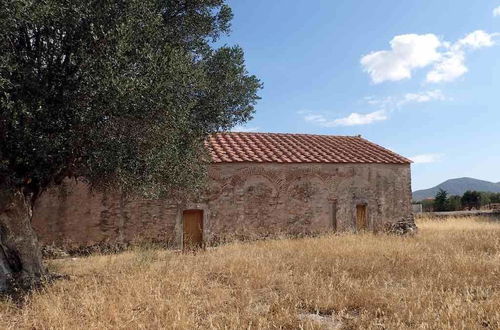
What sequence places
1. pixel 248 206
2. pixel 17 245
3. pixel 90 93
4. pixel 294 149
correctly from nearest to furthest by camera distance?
pixel 90 93 → pixel 17 245 → pixel 248 206 → pixel 294 149

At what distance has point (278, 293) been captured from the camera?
7.12 m

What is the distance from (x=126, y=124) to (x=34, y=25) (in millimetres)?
2194

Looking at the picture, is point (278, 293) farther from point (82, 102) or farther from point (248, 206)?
point (248, 206)

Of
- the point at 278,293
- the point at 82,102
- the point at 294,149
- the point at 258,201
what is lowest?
the point at 278,293

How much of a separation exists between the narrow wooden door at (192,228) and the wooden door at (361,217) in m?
7.18

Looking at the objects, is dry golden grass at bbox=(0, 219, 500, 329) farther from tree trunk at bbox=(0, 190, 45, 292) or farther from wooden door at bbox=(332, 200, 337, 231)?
wooden door at bbox=(332, 200, 337, 231)

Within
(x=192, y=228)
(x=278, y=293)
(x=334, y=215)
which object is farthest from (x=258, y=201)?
(x=278, y=293)

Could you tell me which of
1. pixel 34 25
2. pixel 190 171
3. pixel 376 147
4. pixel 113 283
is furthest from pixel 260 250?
pixel 376 147

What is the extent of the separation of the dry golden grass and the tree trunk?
692 mm

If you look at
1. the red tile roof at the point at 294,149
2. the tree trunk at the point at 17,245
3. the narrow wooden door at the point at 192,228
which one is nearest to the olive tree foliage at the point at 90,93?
the tree trunk at the point at 17,245

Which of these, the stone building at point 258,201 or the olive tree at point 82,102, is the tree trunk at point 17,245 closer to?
the olive tree at point 82,102

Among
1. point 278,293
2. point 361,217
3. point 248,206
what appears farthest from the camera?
point 361,217

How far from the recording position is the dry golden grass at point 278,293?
5.50 meters

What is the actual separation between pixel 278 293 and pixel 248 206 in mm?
8227
